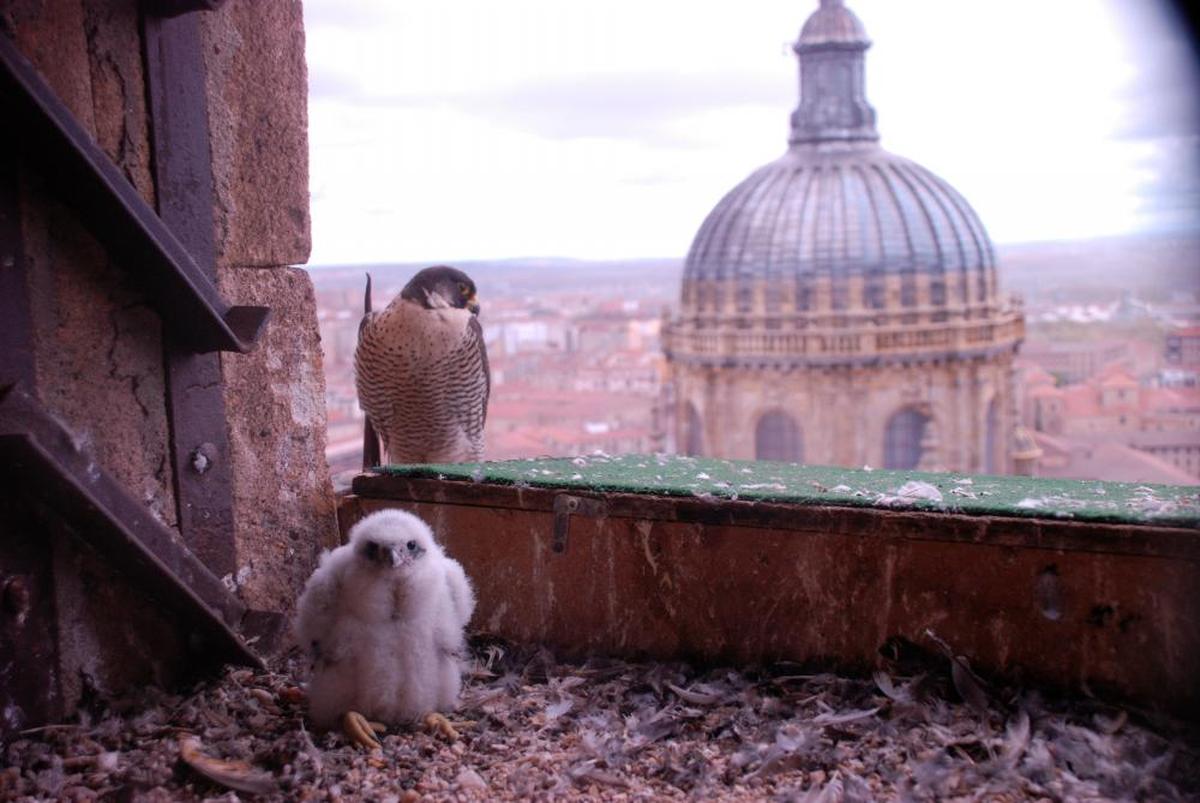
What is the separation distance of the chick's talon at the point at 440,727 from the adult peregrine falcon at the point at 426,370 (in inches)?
64.9

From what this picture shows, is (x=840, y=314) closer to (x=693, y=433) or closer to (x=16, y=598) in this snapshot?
(x=693, y=433)

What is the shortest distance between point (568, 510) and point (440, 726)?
22.6 inches

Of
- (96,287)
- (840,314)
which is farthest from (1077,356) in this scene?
(96,287)

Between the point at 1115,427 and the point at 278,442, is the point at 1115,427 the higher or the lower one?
the lower one

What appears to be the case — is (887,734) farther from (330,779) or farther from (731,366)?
(731,366)

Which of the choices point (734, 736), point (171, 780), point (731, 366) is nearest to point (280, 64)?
point (171, 780)

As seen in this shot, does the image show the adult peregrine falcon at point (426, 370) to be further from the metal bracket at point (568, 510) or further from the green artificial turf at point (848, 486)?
the metal bracket at point (568, 510)

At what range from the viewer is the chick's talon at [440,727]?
2.36 m

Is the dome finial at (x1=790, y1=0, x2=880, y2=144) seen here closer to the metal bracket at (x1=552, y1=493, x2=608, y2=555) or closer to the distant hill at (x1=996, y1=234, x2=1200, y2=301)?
the distant hill at (x1=996, y1=234, x2=1200, y2=301)

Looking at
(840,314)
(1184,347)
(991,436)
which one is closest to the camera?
(1184,347)

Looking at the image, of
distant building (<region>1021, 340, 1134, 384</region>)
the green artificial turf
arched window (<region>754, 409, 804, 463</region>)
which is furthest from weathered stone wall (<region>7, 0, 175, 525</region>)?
arched window (<region>754, 409, 804, 463</region>)

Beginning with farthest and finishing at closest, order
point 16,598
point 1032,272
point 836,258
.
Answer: point 836,258 < point 1032,272 < point 16,598

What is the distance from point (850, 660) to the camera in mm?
2586

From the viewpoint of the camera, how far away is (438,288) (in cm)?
381
